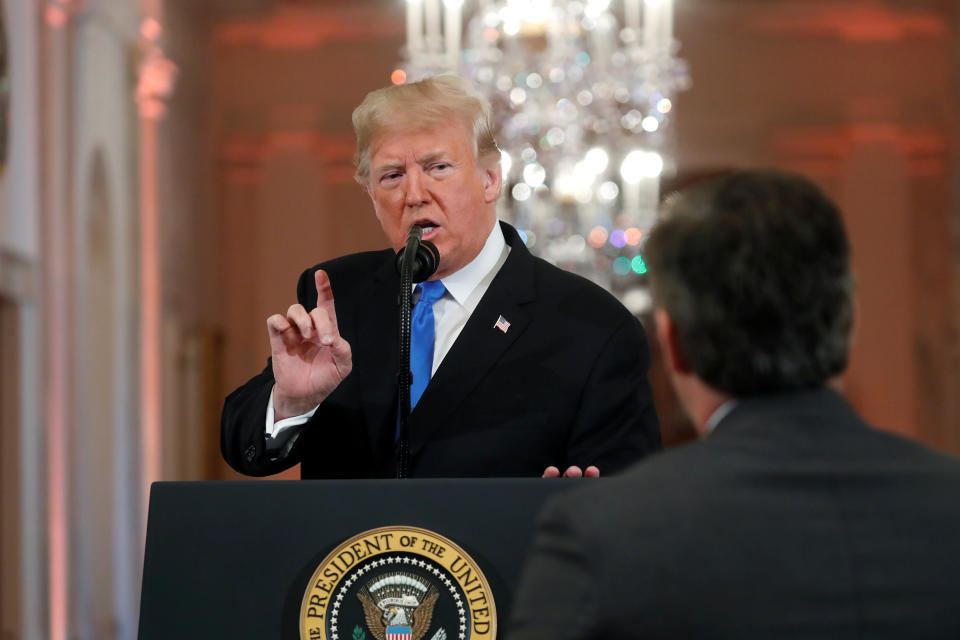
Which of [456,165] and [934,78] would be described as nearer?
[456,165]

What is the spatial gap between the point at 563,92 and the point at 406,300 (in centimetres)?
579

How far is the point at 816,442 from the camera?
1238 millimetres

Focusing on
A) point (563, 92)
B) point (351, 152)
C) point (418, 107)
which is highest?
point (351, 152)

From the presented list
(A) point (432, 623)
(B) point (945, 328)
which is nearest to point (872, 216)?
(B) point (945, 328)

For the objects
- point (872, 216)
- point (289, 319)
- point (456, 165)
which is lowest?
point (289, 319)

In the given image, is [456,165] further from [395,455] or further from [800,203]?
[800,203]

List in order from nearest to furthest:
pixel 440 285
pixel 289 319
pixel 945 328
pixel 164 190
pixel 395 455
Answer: pixel 289 319, pixel 395 455, pixel 440 285, pixel 164 190, pixel 945 328

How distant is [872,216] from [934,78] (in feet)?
4.29

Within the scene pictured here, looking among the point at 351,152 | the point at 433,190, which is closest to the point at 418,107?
the point at 433,190

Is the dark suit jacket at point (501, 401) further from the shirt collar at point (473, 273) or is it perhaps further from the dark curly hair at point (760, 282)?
the dark curly hair at point (760, 282)

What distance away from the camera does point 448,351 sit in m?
2.23

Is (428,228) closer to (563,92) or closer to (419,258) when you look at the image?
(419,258)

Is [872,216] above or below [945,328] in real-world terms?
above

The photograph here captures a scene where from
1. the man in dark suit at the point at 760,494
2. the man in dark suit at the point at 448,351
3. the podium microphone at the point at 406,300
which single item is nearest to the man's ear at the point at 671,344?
the man in dark suit at the point at 760,494
